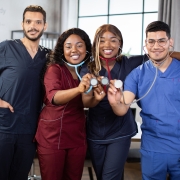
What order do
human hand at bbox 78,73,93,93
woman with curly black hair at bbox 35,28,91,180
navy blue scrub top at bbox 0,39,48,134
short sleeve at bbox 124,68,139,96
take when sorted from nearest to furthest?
human hand at bbox 78,73,93,93 → short sleeve at bbox 124,68,139,96 → woman with curly black hair at bbox 35,28,91,180 → navy blue scrub top at bbox 0,39,48,134

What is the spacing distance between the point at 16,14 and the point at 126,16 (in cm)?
184

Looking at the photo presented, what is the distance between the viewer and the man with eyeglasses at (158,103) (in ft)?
4.74

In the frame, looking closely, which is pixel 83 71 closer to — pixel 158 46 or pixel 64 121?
pixel 64 121

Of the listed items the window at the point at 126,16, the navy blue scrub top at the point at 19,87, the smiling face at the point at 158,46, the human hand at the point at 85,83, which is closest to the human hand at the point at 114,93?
the human hand at the point at 85,83

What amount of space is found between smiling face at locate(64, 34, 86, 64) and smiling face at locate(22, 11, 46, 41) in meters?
0.22

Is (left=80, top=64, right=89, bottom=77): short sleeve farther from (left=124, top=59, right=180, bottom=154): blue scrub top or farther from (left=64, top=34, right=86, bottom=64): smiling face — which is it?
(left=124, top=59, right=180, bottom=154): blue scrub top

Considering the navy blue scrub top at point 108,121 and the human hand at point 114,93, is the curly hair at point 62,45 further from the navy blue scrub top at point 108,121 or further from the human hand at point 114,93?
the human hand at point 114,93

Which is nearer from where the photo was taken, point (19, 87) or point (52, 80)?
point (52, 80)

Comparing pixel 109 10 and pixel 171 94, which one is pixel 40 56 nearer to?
pixel 171 94

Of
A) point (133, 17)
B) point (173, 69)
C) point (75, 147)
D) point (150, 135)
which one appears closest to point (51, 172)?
point (75, 147)

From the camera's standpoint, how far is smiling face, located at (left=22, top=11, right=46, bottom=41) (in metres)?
1.83

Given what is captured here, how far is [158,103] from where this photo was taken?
1469 mm

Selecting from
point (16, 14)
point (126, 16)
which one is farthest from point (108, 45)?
point (16, 14)

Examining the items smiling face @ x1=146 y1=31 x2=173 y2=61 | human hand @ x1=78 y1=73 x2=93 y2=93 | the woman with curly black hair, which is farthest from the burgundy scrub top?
smiling face @ x1=146 y1=31 x2=173 y2=61
